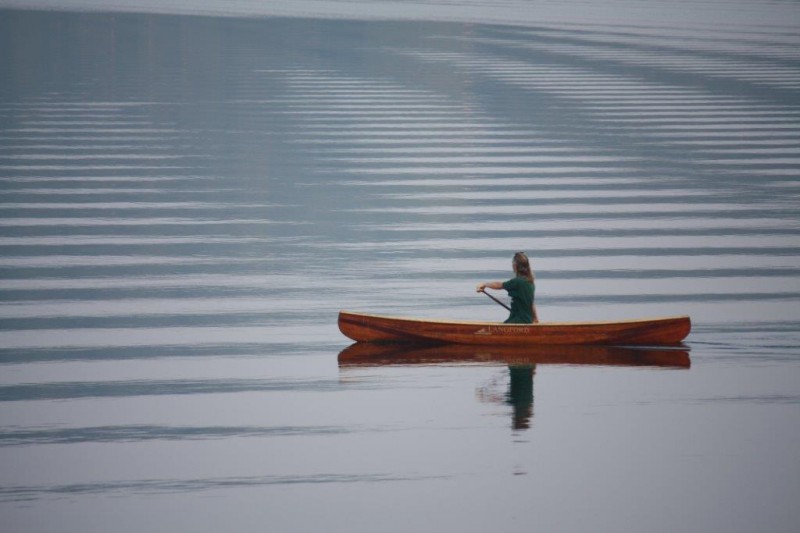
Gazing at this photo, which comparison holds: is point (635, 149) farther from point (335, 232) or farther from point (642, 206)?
point (335, 232)

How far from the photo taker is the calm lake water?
6977 mm

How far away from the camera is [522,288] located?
948cm

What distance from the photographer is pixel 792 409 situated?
830 cm

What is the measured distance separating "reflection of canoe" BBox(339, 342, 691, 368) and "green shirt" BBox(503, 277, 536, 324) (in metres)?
0.19

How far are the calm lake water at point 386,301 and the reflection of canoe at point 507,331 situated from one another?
5.0 inches

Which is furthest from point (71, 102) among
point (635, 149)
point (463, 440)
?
point (463, 440)

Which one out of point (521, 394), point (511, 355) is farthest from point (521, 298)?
point (521, 394)

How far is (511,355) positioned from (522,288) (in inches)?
17.2

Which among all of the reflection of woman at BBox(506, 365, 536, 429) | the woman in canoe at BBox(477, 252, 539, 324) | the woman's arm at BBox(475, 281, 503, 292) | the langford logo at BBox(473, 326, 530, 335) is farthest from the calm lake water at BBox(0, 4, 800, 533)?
the woman's arm at BBox(475, 281, 503, 292)

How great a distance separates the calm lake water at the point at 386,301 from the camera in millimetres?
6977

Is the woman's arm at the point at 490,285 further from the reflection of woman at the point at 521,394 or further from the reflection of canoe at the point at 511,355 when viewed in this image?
the reflection of woman at the point at 521,394

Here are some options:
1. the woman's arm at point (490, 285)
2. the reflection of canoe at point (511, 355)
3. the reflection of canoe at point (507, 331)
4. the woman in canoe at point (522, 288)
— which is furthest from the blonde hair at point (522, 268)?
the reflection of canoe at point (511, 355)

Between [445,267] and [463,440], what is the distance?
4636 millimetres

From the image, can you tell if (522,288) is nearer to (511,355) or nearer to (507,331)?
(507,331)
